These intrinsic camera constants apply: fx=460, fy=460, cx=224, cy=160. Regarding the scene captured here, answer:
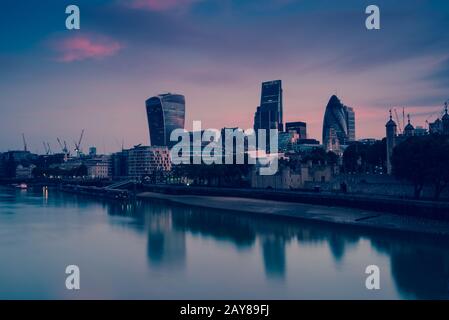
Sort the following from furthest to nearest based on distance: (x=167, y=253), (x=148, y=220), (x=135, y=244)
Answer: (x=148, y=220)
(x=135, y=244)
(x=167, y=253)

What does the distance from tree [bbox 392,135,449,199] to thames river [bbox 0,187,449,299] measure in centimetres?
837

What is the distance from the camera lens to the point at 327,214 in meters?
51.5

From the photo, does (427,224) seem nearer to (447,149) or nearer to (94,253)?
(447,149)

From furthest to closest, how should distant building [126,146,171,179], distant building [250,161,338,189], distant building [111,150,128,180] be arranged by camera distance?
1. distant building [111,150,128,180]
2. distant building [126,146,171,179]
3. distant building [250,161,338,189]

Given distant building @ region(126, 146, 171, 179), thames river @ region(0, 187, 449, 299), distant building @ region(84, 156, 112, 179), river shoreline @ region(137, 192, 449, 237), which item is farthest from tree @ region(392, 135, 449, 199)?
distant building @ region(84, 156, 112, 179)

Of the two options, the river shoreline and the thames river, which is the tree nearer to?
the river shoreline

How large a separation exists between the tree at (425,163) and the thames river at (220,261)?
8.37 metres

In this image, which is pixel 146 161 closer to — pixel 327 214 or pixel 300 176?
pixel 300 176

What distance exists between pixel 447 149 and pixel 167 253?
28010 millimetres

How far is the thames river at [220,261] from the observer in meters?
25.5

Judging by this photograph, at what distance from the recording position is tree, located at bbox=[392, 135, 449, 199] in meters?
43.9

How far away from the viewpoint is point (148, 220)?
5828cm

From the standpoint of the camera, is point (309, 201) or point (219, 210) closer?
point (309, 201)
